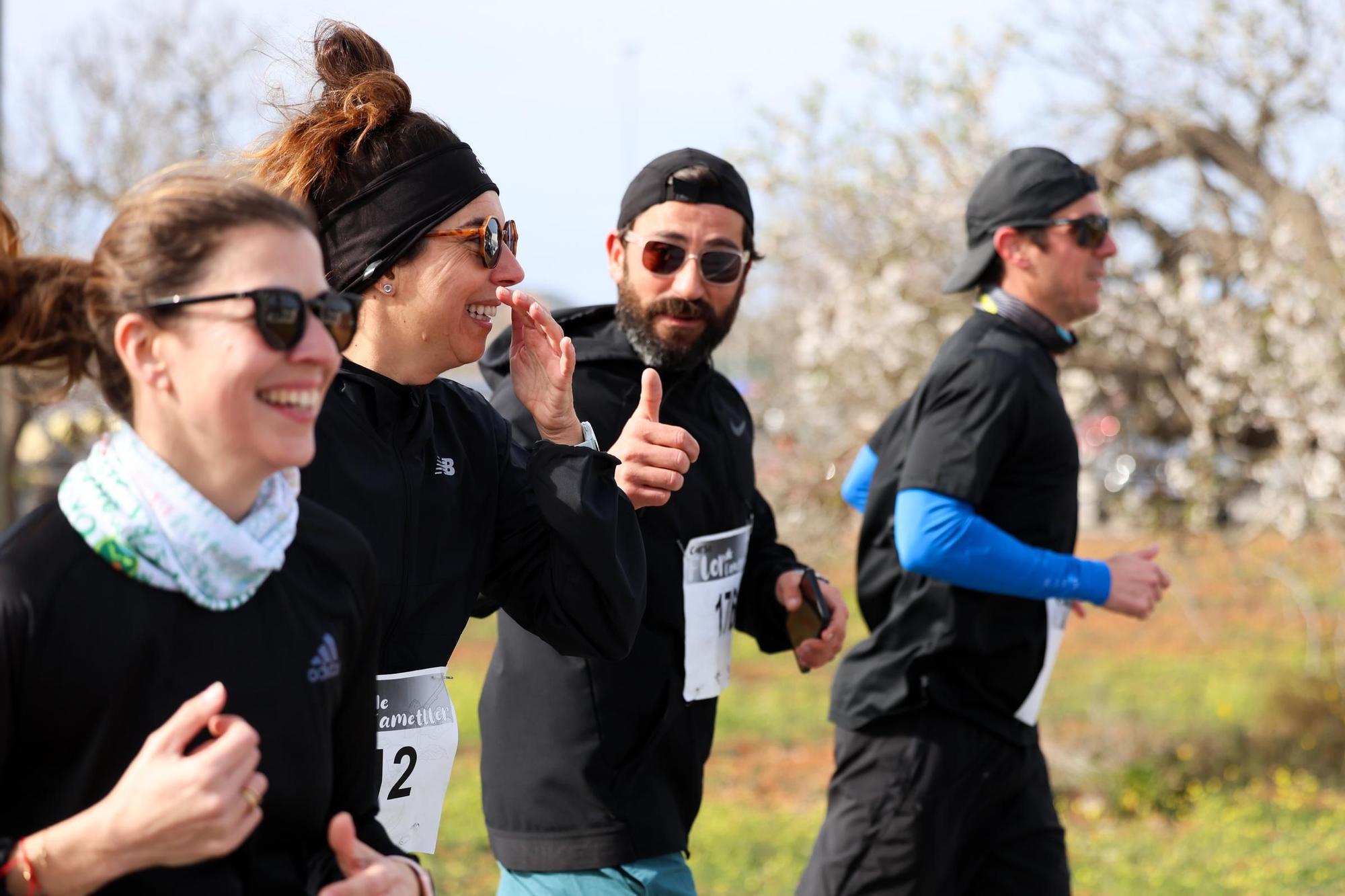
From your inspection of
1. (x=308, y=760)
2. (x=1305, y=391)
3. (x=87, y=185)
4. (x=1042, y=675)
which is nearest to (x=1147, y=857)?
(x=1305, y=391)

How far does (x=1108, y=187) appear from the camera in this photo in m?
9.50

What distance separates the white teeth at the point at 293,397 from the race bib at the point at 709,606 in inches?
69.8

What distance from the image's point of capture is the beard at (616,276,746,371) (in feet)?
12.1

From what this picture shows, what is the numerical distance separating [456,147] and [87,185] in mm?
12966

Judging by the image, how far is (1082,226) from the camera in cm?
451

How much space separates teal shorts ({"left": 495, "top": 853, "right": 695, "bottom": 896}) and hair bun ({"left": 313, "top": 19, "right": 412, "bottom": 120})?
169 cm

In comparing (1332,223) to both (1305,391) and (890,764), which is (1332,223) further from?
(890,764)

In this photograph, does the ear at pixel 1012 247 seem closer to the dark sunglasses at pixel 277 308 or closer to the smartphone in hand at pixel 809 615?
the smartphone in hand at pixel 809 615

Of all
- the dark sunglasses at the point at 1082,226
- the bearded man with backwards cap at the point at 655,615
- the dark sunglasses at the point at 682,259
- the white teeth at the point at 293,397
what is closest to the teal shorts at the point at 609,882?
the bearded man with backwards cap at the point at 655,615

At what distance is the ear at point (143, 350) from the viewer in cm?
181

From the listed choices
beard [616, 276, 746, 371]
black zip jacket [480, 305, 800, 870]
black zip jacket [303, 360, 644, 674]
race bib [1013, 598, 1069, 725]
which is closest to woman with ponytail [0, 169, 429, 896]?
black zip jacket [303, 360, 644, 674]

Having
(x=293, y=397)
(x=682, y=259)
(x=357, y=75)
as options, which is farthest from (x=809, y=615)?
(x=293, y=397)

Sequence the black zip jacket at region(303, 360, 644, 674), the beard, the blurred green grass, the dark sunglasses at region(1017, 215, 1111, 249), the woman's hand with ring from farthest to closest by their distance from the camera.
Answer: the blurred green grass
the dark sunglasses at region(1017, 215, 1111, 249)
the beard
the black zip jacket at region(303, 360, 644, 674)
the woman's hand with ring

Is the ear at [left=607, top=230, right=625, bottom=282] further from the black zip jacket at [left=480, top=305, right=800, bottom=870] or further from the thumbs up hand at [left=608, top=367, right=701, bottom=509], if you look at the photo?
the thumbs up hand at [left=608, top=367, right=701, bottom=509]
